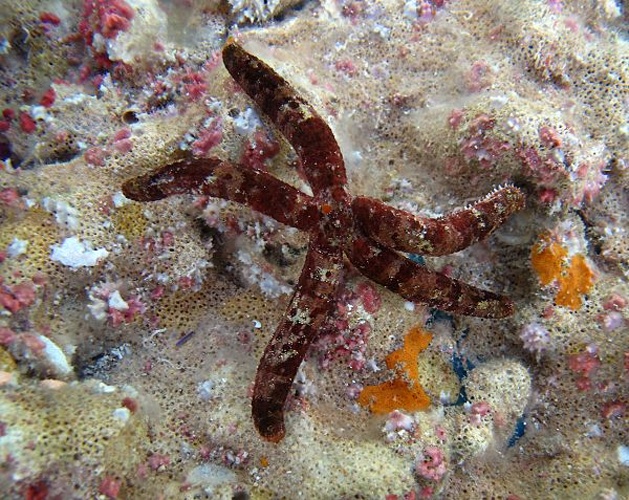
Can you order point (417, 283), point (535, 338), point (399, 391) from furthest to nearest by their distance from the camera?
point (535, 338) → point (399, 391) → point (417, 283)

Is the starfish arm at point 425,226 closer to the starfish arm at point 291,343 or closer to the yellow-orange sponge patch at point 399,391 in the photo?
the starfish arm at point 291,343

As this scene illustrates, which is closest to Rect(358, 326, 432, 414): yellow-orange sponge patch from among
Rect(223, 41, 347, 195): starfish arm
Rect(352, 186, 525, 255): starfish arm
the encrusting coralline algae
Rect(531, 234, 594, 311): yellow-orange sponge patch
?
the encrusting coralline algae

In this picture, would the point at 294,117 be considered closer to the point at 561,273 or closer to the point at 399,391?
the point at 399,391

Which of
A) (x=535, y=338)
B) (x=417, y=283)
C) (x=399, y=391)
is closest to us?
(x=417, y=283)

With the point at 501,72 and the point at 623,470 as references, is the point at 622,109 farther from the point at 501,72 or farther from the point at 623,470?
the point at 623,470

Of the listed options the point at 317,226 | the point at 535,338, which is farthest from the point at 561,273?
the point at 317,226

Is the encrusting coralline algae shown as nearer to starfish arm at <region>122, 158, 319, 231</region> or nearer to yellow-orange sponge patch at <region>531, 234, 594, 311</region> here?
yellow-orange sponge patch at <region>531, 234, 594, 311</region>
